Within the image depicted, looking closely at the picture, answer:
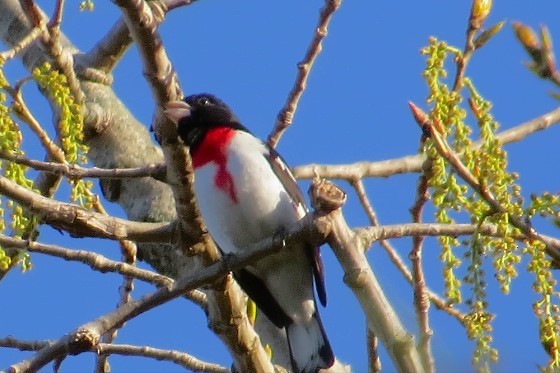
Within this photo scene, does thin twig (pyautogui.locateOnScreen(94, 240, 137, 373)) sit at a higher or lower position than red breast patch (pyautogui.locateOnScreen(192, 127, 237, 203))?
lower

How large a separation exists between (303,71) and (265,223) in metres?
0.67

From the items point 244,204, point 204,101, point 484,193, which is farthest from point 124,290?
point 484,193

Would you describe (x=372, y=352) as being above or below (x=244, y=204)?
below

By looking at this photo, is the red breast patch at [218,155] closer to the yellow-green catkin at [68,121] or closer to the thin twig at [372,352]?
the thin twig at [372,352]

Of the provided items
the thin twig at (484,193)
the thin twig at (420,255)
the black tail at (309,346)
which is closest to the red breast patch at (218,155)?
the black tail at (309,346)

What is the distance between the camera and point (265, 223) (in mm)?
3420

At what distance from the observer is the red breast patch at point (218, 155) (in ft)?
11.2

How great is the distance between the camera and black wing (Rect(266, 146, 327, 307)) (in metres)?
3.43

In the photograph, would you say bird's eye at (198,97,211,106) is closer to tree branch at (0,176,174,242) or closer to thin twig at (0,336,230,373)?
thin twig at (0,336,230,373)

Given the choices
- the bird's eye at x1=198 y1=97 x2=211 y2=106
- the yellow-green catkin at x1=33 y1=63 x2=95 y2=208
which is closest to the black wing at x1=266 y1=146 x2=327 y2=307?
the bird's eye at x1=198 y1=97 x2=211 y2=106

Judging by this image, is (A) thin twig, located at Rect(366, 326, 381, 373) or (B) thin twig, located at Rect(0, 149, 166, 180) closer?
(B) thin twig, located at Rect(0, 149, 166, 180)

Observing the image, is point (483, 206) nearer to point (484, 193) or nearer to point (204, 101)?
point (484, 193)

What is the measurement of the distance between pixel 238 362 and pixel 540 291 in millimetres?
1282

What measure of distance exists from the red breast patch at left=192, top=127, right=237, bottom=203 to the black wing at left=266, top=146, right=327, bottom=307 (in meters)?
0.17
